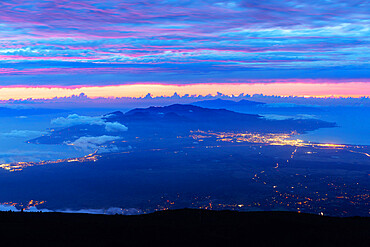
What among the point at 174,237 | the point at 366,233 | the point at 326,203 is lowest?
the point at 326,203

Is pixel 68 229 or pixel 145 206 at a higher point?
pixel 68 229

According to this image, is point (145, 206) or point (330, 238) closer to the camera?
point (330, 238)

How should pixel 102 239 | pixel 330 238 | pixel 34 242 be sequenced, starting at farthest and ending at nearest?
pixel 330 238, pixel 102 239, pixel 34 242

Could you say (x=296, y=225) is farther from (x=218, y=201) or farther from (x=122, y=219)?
(x=218, y=201)

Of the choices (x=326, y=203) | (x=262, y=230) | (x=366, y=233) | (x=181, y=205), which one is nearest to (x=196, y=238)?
(x=262, y=230)

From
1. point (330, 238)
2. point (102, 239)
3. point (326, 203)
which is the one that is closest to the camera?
point (102, 239)

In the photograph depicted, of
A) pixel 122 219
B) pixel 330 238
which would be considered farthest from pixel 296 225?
pixel 122 219
